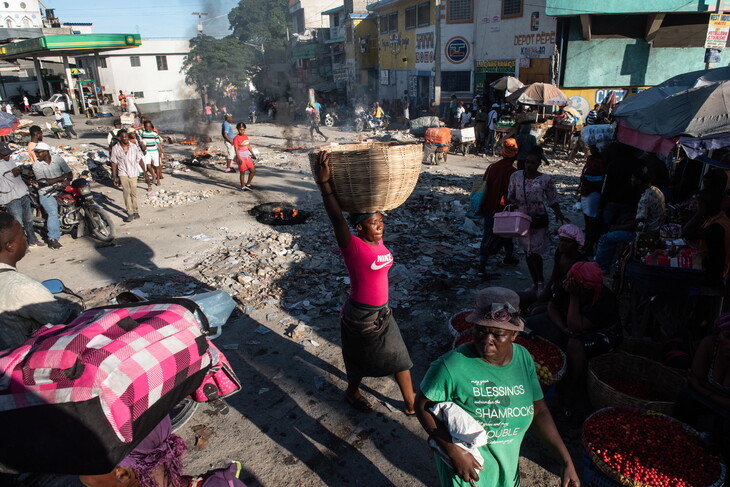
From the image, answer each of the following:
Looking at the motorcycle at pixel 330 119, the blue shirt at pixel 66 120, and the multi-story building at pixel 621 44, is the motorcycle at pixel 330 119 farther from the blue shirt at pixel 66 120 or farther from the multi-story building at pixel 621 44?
the multi-story building at pixel 621 44

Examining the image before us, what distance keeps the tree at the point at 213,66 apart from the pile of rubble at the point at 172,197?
34129mm

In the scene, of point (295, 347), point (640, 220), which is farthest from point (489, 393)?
point (640, 220)

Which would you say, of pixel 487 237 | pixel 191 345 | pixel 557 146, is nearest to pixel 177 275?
pixel 487 237

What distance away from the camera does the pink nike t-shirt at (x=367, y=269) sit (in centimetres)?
330

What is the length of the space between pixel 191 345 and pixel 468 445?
1.36 metres

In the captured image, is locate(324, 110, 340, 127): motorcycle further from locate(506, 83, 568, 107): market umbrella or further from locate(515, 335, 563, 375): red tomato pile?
locate(515, 335, 563, 375): red tomato pile

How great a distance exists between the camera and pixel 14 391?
5.83 ft

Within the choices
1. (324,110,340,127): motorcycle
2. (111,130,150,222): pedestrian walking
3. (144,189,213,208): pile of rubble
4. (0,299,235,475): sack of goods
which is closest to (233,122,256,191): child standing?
(144,189,213,208): pile of rubble

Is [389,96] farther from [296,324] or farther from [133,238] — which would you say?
[296,324]

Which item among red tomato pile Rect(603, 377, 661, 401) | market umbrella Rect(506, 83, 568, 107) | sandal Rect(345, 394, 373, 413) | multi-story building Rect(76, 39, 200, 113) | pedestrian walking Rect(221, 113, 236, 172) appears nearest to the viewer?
red tomato pile Rect(603, 377, 661, 401)

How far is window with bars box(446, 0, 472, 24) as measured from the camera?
23.2 meters

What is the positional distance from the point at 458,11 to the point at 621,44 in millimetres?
8259

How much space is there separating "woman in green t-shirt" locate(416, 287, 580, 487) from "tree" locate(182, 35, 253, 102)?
145 feet

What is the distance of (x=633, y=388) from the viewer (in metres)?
3.83
